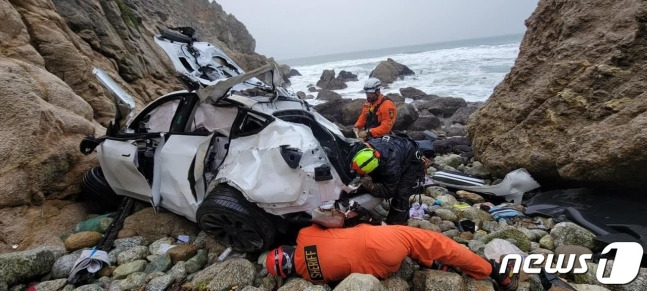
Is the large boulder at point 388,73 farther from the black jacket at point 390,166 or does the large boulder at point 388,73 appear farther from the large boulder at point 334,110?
the black jacket at point 390,166

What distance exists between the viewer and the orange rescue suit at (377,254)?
260 centimetres

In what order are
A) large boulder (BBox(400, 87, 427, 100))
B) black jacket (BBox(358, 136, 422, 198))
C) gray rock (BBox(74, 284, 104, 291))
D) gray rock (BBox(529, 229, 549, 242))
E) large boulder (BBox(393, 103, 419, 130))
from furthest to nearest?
large boulder (BBox(400, 87, 427, 100)) < large boulder (BBox(393, 103, 419, 130)) < gray rock (BBox(529, 229, 549, 242)) < black jacket (BBox(358, 136, 422, 198)) < gray rock (BBox(74, 284, 104, 291))

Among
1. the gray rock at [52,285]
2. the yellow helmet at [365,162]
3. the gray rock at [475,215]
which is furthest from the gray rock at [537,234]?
the gray rock at [52,285]

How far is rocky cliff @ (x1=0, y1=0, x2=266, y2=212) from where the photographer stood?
156 inches

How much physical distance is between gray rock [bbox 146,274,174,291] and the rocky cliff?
2.19 metres

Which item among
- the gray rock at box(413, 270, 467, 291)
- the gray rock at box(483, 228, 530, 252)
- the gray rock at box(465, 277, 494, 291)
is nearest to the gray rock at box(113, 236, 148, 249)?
the gray rock at box(413, 270, 467, 291)

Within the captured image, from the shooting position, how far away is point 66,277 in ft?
10.5

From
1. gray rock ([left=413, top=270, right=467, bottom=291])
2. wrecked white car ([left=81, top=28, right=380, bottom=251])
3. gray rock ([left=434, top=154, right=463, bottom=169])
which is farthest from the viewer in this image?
gray rock ([left=434, top=154, right=463, bottom=169])

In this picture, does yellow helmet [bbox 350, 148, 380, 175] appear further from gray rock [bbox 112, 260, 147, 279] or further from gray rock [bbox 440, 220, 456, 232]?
gray rock [bbox 112, 260, 147, 279]

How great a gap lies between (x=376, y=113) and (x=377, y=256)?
14.7 feet

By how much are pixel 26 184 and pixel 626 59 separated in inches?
285

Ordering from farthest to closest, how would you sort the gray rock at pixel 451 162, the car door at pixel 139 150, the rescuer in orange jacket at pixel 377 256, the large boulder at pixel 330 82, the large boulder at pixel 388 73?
the large boulder at pixel 330 82
the large boulder at pixel 388 73
the gray rock at pixel 451 162
the car door at pixel 139 150
the rescuer in orange jacket at pixel 377 256

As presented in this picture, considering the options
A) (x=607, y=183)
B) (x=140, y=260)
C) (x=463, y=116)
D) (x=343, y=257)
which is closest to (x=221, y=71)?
(x=140, y=260)

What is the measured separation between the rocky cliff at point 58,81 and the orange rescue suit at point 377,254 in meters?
3.44
